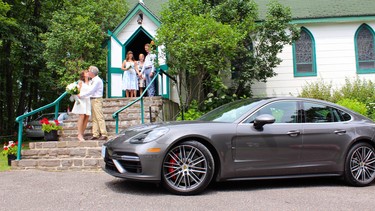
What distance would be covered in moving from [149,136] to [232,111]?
5.16 ft

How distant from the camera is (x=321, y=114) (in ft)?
18.8

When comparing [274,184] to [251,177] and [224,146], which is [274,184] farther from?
[224,146]

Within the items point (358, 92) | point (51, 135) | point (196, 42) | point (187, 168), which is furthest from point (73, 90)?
point (358, 92)

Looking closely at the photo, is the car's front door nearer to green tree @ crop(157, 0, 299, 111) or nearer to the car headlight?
the car headlight

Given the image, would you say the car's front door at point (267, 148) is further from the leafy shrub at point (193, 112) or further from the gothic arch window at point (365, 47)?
the gothic arch window at point (365, 47)

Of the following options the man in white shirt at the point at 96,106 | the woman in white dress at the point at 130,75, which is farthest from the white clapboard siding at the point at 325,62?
the man in white shirt at the point at 96,106

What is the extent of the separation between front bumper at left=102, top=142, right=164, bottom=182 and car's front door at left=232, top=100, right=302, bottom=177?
1197 mm

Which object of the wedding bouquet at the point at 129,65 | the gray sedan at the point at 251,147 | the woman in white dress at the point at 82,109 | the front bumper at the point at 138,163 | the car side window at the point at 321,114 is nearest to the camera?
the front bumper at the point at 138,163

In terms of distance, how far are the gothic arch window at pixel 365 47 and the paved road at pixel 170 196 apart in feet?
34.7

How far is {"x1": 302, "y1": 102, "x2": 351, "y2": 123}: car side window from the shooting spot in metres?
5.61

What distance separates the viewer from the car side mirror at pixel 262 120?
198 inches

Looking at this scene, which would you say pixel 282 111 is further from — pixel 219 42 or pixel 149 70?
pixel 149 70

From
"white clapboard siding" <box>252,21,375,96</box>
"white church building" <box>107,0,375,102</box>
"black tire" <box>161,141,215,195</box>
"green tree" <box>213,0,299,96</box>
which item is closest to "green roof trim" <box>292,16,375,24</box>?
"white church building" <box>107,0,375,102</box>

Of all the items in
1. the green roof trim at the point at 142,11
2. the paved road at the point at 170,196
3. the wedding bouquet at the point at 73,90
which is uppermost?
the green roof trim at the point at 142,11
